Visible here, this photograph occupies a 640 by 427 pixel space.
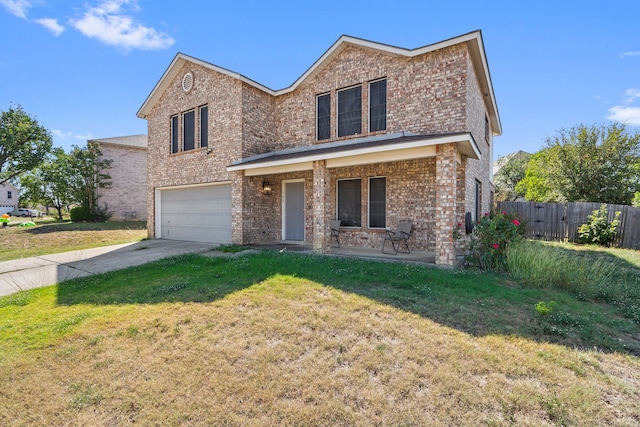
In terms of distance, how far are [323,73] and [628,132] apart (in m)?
18.3

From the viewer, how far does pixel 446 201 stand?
701 centimetres

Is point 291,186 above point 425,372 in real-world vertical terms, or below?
above

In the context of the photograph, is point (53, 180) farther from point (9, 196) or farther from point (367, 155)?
point (9, 196)

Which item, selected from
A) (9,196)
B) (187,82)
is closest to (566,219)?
(187,82)

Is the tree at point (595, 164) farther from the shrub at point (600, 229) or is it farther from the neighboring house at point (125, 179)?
the neighboring house at point (125, 179)

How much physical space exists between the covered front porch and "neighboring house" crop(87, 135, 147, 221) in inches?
711

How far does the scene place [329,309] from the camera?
4340mm

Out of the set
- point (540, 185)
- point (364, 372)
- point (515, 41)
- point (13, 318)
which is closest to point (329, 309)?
point (364, 372)

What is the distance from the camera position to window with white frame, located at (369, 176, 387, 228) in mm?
9867

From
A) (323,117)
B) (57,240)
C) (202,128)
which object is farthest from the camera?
(57,240)

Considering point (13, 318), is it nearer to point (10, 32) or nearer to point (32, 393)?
point (32, 393)

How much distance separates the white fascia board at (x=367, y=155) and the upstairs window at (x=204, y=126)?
2.96 m

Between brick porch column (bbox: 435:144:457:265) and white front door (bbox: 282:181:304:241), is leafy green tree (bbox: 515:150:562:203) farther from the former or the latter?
white front door (bbox: 282:181:304:241)

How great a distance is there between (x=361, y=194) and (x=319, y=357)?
7574 mm
